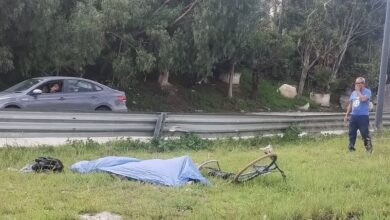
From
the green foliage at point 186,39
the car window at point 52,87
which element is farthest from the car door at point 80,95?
the green foliage at point 186,39

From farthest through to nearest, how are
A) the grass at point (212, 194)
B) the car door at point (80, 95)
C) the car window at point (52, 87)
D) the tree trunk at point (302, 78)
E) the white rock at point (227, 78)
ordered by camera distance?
the tree trunk at point (302, 78), the white rock at point (227, 78), the car door at point (80, 95), the car window at point (52, 87), the grass at point (212, 194)

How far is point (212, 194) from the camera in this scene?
6840mm

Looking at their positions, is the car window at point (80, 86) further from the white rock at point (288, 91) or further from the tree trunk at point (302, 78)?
the tree trunk at point (302, 78)

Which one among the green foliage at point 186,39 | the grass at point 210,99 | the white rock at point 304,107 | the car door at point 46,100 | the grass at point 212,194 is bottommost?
the white rock at point 304,107

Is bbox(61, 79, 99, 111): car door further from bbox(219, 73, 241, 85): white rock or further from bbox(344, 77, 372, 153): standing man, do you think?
bbox(219, 73, 241, 85): white rock

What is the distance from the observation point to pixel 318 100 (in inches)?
1518

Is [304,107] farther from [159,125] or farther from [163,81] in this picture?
[159,125]

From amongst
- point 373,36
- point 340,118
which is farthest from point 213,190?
point 373,36

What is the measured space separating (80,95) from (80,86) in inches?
13.0

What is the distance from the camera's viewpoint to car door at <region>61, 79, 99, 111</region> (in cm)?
1598

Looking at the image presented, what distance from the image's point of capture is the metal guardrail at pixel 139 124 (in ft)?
34.4

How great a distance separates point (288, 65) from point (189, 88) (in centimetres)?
1046

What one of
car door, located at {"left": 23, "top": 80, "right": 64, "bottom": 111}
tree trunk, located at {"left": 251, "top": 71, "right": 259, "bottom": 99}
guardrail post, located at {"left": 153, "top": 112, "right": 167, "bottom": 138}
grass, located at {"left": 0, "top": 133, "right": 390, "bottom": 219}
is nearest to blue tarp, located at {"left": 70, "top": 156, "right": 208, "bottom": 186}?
grass, located at {"left": 0, "top": 133, "right": 390, "bottom": 219}

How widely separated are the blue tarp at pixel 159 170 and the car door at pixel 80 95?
828 centimetres
